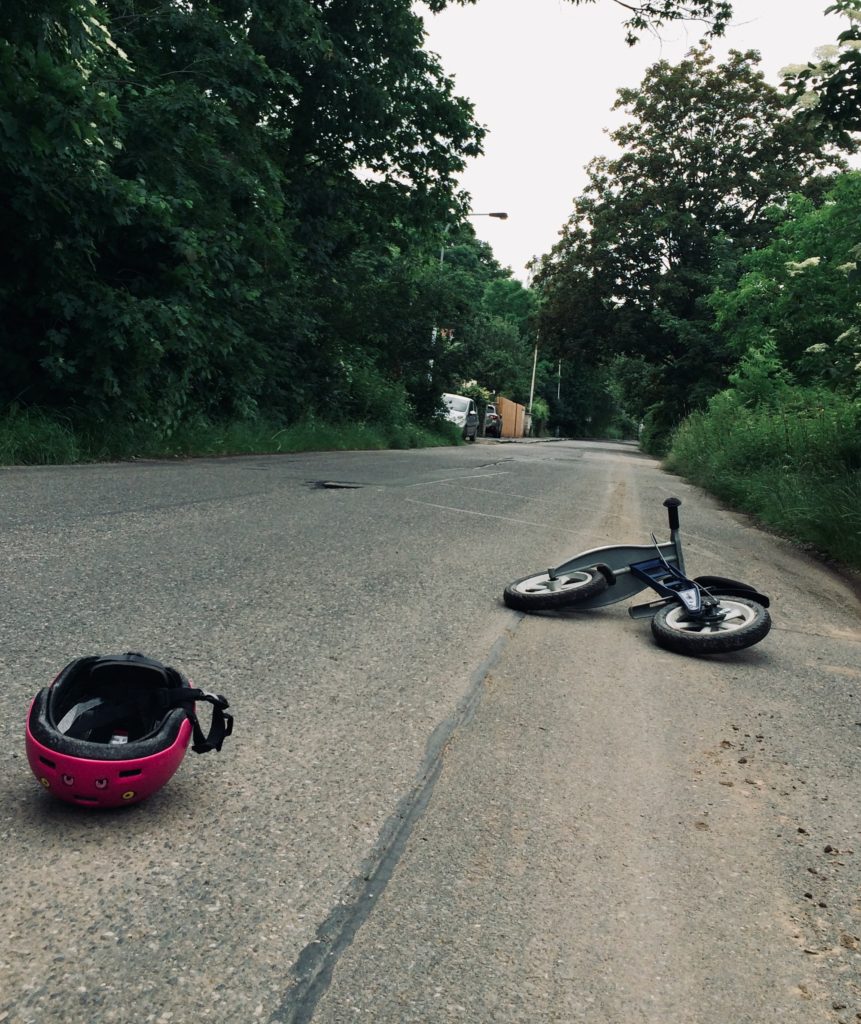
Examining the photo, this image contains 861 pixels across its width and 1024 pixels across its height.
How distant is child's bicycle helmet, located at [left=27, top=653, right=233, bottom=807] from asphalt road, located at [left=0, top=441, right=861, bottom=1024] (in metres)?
0.13

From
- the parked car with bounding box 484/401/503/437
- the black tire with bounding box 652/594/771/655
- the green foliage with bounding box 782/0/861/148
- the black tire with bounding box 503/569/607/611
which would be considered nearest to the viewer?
the black tire with bounding box 652/594/771/655

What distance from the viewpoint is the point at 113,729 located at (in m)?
2.30

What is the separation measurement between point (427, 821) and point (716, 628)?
267 centimetres

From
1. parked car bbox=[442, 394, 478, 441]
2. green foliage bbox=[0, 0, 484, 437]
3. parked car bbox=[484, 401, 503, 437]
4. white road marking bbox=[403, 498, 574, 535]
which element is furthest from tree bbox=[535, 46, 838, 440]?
white road marking bbox=[403, 498, 574, 535]

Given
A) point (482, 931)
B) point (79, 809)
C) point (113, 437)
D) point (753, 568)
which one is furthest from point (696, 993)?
point (113, 437)

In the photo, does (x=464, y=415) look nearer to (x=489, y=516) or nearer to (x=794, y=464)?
(x=794, y=464)

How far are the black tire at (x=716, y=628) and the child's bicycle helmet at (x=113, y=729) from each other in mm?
2727

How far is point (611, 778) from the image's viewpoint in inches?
113

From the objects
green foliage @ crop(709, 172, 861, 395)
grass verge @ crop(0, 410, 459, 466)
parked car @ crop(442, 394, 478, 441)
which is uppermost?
green foliage @ crop(709, 172, 861, 395)

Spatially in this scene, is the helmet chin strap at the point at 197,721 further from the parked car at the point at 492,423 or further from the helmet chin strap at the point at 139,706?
the parked car at the point at 492,423

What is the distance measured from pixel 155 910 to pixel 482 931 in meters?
0.70

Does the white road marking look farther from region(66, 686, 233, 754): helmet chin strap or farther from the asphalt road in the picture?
region(66, 686, 233, 754): helmet chin strap

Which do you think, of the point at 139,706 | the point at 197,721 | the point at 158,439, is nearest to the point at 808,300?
the point at 158,439

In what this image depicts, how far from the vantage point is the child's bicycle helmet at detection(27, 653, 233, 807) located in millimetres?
2066
